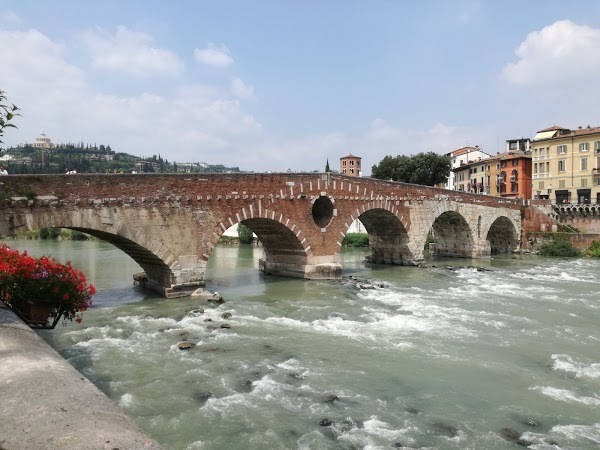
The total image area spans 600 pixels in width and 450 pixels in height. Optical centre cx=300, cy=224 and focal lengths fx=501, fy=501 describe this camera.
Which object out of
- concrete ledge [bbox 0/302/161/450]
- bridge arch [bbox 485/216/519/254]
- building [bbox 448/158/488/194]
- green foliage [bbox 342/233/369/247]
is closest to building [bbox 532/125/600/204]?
building [bbox 448/158/488/194]

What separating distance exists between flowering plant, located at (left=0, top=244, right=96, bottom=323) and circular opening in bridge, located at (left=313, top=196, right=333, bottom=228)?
17.2 m

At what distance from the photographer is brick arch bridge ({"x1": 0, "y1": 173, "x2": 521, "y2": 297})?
17.4 meters

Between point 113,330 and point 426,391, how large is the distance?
9.49 m

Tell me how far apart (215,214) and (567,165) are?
42.6m

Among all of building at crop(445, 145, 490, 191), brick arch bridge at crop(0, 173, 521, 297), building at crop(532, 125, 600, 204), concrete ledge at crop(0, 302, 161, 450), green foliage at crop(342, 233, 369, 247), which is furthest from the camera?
building at crop(445, 145, 490, 191)

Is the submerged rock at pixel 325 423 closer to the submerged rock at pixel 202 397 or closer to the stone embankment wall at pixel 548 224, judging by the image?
the submerged rock at pixel 202 397

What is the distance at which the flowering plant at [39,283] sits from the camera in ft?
29.5

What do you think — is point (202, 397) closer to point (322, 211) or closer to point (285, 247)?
point (285, 247)

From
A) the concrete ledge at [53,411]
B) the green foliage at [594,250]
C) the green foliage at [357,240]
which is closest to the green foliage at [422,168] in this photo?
the green foliage at [357,240]

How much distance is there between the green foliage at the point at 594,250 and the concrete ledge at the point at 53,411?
4115 cm

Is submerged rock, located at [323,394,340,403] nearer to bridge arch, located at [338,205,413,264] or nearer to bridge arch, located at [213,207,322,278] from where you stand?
bridge arch, located at [213,207,322,278]

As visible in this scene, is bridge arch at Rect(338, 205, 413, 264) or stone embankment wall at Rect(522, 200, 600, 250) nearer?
bridge arch at Rect(338, 205, 413, 264)

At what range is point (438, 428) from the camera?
8.80 metres

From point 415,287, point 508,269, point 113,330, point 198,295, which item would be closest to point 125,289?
point 198,295
